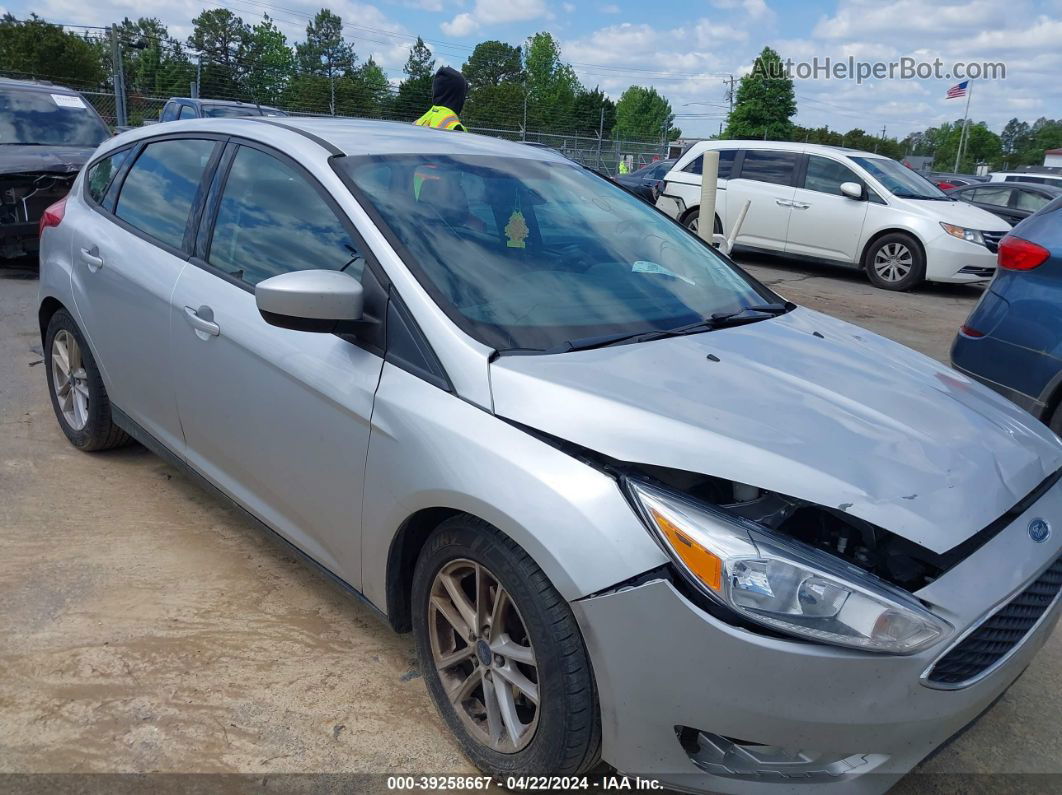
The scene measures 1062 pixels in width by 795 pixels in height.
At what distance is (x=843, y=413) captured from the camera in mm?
2189

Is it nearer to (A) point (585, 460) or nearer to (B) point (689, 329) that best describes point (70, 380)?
(B) point (689, 329)

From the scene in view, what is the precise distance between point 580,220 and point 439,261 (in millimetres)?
806

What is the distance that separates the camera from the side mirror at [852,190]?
10531mm

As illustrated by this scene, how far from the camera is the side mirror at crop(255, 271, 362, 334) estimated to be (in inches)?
89.4

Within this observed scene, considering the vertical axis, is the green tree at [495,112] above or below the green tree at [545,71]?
below

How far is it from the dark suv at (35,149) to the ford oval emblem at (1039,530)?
856 cm

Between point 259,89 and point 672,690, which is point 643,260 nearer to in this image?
point 672,690

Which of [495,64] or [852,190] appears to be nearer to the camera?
[852,190]

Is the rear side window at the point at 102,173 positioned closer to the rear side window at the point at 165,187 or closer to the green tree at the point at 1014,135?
the rear side window at the point at 165,187

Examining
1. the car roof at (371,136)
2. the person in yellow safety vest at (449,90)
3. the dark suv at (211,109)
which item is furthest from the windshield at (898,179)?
the dark suv at (211,109)

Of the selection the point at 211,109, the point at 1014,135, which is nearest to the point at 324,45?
the point at 211,109

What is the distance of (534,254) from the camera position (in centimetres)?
275

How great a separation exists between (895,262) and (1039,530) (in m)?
9.21

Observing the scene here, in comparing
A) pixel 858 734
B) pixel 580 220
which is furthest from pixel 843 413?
pixel 580 220
